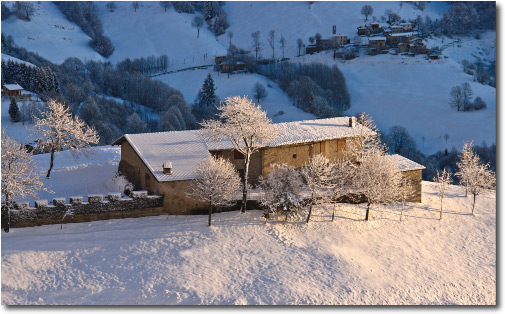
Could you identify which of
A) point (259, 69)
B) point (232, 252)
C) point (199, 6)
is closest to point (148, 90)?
point (259, 69)

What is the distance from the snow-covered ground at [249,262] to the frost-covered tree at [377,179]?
167 centimetres

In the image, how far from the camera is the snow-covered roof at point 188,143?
4178 cm

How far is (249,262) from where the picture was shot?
35.0 m

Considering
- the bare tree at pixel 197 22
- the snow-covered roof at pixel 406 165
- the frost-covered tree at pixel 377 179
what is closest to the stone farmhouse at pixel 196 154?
the snow-covered roof at pixel 406 165

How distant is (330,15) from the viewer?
146750mm

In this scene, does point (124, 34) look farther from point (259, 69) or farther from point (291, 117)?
point (291, 117)

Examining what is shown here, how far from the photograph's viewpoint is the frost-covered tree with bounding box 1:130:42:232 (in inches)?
1436

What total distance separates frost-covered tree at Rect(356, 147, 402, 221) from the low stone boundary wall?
1463cm

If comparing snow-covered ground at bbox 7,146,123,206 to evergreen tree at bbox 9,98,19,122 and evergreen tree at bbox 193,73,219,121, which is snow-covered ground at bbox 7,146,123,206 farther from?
evergreen tree at bbox 193,73,219,121

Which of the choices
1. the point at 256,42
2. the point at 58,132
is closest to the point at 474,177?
the point at 58,132

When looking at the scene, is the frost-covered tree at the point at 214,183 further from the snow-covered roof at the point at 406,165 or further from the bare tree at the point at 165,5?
the bare tree at the point at 165,5

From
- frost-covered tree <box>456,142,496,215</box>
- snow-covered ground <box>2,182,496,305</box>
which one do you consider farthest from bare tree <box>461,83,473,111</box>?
snow-covered ground <box>2,182,496,305</box>

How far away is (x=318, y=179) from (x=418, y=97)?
79.4 m

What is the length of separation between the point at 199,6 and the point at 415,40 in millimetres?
60690
